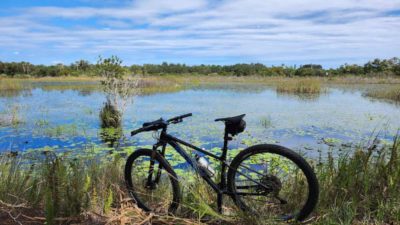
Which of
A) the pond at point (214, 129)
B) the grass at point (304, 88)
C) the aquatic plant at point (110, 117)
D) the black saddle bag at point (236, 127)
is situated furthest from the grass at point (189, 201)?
the grass at point (304, 88)

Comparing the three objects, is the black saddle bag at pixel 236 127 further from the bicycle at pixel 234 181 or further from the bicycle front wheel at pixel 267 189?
the bicycle front wheel at pixel 267 189

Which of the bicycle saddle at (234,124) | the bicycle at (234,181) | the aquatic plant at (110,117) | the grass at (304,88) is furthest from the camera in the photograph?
the grass at (304,88)

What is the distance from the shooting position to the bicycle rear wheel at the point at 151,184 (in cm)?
333

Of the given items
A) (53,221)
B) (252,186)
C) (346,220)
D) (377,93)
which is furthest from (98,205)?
(377,93)

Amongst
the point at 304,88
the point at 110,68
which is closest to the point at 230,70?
the point at 304,88

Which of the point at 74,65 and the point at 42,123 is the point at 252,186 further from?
the point at 74,65

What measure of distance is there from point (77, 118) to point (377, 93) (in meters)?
20.4

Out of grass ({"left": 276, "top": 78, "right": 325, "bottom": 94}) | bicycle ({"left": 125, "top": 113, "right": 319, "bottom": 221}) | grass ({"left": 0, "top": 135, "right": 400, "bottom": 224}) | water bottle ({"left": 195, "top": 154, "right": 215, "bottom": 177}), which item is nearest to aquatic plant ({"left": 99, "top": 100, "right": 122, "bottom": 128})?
grass ({"left": 0, "top": 135, "right": 400, "bottom": 224})

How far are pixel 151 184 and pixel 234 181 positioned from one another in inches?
35.7

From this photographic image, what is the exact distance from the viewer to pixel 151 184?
11.8 feet

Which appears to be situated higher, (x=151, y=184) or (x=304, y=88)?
(x=151, y=184)

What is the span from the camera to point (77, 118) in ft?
48.8

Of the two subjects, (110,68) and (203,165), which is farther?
(110,68)

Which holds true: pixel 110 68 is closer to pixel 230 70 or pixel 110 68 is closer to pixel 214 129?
pixel 214 129
